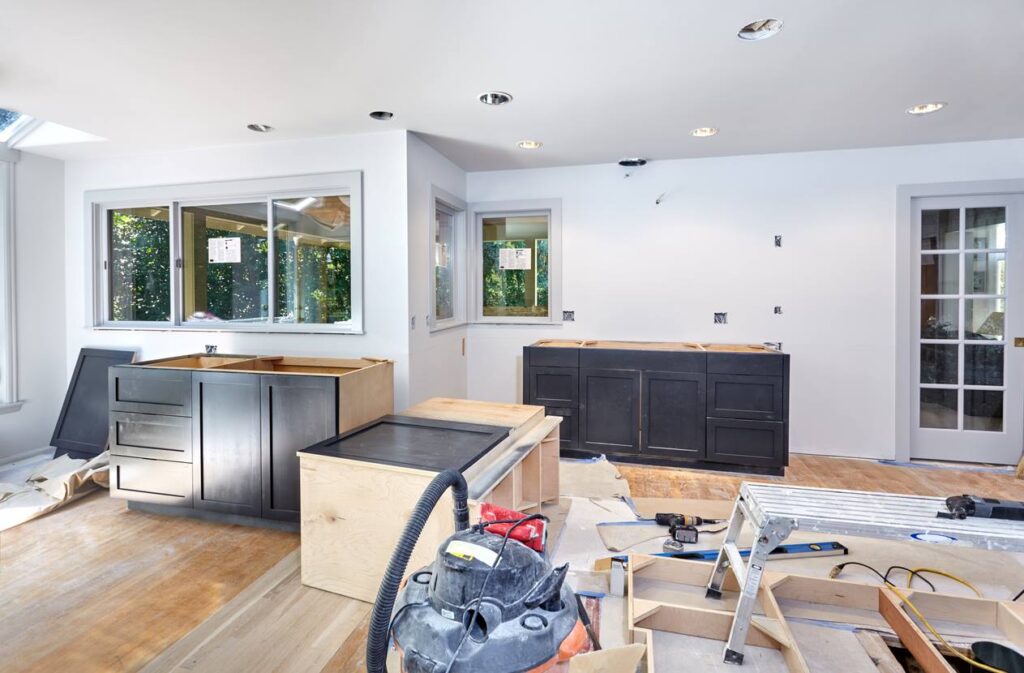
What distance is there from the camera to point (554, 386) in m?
4.20

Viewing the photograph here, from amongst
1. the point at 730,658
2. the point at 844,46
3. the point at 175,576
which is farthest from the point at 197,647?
the point at 844,46

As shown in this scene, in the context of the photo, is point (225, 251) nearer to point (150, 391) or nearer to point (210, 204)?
point (210, 204)

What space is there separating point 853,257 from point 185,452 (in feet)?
15.6

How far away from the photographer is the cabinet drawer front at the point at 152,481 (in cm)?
301

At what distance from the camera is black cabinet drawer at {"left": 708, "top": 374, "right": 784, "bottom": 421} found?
3.72 m

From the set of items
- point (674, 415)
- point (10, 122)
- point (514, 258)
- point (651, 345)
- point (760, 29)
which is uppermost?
point (10, 122)

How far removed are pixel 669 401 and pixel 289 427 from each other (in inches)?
101

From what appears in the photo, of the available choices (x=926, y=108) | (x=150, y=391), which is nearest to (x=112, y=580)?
(x=150, y=391)

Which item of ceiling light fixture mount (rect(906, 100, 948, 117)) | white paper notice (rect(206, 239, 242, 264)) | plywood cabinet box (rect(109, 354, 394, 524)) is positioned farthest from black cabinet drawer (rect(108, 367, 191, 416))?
ceiling light fixture mount (rect(906, 100, 948, 117))

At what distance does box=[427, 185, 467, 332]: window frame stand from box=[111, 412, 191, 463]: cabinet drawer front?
5.65 ft

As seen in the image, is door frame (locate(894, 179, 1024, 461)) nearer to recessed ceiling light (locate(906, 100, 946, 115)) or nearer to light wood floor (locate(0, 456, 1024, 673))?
light wood floor (locate(0, 456, 1024, 673))

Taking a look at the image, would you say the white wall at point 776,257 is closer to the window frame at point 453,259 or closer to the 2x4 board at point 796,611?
the window frame at point 453,259

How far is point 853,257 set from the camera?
4.19 meters

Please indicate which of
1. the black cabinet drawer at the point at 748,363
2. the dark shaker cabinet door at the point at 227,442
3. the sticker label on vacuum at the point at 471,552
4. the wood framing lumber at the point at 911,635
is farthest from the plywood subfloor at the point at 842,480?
the sticker label on vacuum at the point at 471,552
